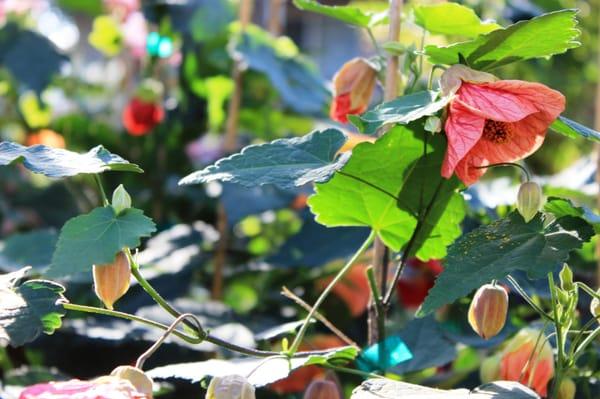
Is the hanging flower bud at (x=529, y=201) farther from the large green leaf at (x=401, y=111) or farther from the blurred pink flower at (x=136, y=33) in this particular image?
the blurred pink flower at (x=136, y=33)

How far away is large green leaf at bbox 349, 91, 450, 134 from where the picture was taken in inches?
21.5

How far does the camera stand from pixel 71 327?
922mm

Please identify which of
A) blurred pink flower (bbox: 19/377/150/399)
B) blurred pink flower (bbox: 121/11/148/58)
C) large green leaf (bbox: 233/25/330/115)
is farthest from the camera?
blurred pink flower (bbox: 121/11/148/58)

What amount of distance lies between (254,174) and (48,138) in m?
1.10

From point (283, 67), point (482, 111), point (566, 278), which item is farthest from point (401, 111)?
point (283, 67)

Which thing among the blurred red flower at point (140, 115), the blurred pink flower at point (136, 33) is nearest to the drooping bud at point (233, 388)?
the blurred red flower at point (140, 115)

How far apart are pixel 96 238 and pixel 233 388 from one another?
0.37ft

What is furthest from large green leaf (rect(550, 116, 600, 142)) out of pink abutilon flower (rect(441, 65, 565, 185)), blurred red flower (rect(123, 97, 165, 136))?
blurred red flower (rect(123, 97, 165, 136))

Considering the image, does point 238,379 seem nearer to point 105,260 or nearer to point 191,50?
point 105,260

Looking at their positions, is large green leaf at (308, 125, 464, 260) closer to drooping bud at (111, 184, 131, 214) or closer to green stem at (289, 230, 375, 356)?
green stem at (289, 230, 375, 356)

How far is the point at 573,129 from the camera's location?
22.9 inches

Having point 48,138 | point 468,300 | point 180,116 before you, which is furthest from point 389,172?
point 48,138

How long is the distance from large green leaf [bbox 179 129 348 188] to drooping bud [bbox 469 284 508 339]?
126 millimetres

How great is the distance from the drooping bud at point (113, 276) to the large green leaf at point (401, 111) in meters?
0.16
